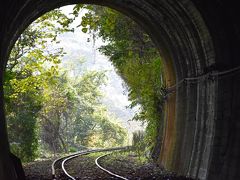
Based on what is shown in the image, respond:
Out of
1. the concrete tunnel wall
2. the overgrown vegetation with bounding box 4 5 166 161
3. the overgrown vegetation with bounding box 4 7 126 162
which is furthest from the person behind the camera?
the overgrown vegetation with bounding box 4 7 126 162

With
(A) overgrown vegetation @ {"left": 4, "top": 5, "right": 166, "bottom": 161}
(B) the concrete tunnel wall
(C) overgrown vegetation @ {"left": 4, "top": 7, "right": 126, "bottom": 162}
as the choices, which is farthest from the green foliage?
(B) the concrete tunnel wall

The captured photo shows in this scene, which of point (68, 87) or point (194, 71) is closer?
point (194, 71)

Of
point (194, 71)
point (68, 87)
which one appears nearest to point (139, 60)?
point (194, 71)

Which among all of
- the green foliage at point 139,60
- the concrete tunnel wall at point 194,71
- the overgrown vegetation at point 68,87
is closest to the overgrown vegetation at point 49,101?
the overgrown vegetation at point 68,87

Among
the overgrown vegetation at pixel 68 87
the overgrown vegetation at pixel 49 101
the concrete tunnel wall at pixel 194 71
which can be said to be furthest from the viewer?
the overgrown vegetation at pixel 49 101

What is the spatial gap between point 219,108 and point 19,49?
14438mm

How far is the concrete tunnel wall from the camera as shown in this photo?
9.02 metres

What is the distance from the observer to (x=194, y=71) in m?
11.6

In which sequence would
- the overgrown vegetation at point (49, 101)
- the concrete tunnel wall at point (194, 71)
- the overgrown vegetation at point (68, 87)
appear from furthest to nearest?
the overgrown vegetation at point (49, 101) → the overgrown vegetation at point (68, 87) → the concrete tunnel wall at point (194, 71)

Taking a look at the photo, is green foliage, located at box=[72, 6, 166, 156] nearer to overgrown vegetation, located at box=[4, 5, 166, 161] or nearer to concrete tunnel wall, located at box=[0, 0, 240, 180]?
overgrown vegetation, located at box=[4, 5, 166, 161]

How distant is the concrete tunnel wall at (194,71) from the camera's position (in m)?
9.02

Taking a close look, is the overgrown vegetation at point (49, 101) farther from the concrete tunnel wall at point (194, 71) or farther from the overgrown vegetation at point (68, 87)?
the concrete tunnel wall at point (194, 71)

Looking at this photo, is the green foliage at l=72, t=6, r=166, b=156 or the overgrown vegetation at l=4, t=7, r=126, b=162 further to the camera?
the overgrown vegetation at l=4, t=7, r=126, b=162

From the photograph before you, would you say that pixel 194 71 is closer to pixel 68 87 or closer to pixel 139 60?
pixel 139 60
